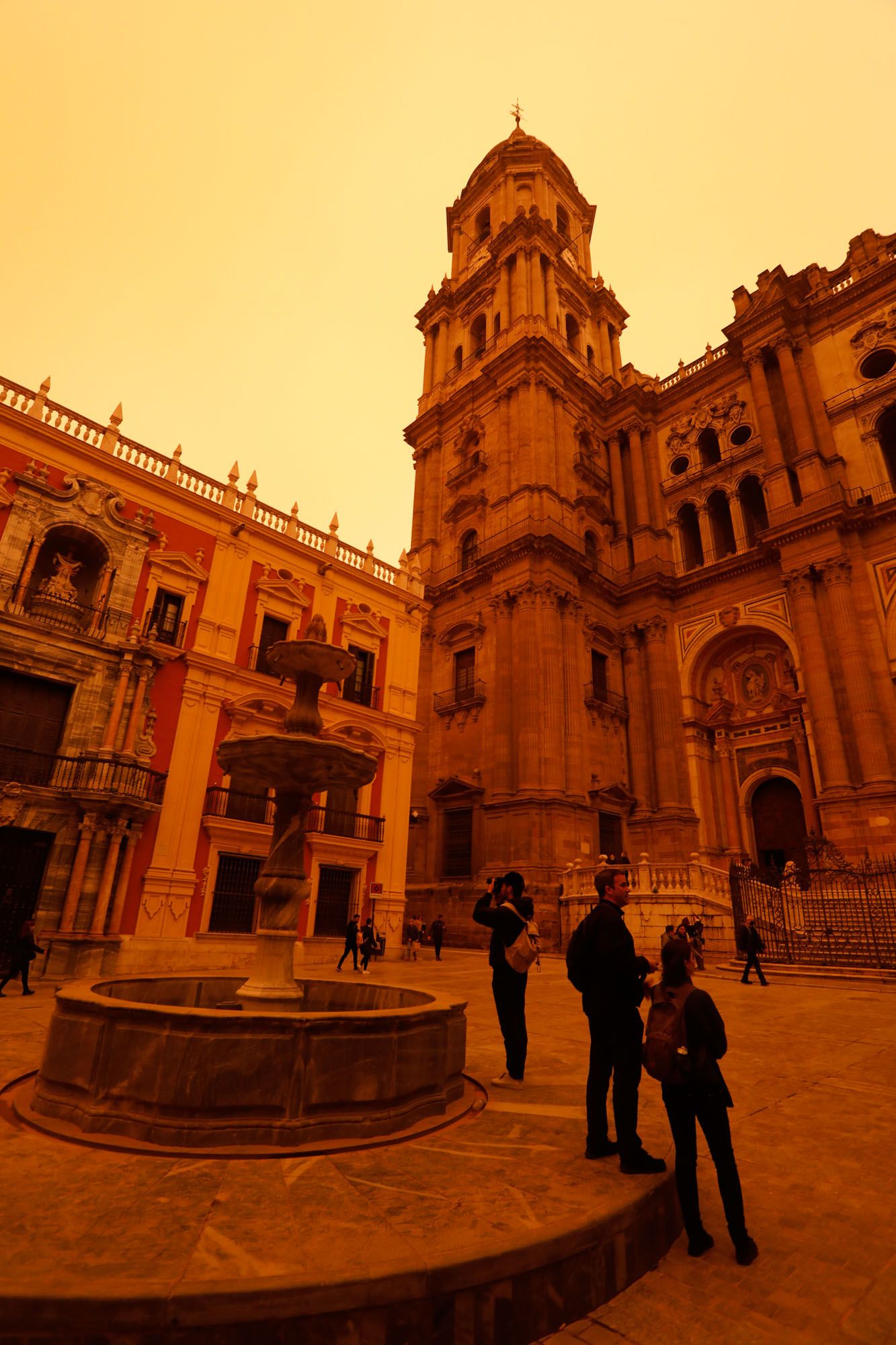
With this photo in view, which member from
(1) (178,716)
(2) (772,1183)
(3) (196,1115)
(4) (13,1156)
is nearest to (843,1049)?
(2) (772,1183)

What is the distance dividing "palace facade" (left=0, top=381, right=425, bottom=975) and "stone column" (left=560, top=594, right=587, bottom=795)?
7.22 m

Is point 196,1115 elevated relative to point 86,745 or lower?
lower

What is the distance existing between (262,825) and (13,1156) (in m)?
13.0

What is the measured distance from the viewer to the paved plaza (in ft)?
8.25

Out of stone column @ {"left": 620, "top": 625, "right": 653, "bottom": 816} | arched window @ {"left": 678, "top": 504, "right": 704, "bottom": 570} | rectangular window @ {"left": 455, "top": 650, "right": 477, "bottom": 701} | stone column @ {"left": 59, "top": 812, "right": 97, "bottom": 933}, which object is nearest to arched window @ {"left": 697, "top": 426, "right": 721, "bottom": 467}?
arched window @ {"left": 678, "top": 504, "right": 704, "bottom": 570}

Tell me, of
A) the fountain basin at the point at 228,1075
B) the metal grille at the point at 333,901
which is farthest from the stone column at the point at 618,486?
the fountain basin at the point at 228,1075

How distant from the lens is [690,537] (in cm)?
3012

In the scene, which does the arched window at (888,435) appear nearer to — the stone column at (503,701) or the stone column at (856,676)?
the stone column at (856,676)

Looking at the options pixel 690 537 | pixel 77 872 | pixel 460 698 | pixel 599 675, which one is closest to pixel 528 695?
pixel 460 698

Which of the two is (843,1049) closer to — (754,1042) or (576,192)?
(754,1042)

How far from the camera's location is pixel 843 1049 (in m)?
7.36

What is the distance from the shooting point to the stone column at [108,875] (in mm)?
13438

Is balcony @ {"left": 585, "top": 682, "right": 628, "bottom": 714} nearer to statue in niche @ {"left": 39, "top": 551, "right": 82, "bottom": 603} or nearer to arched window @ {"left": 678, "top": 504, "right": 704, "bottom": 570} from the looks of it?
arched window @ {"left": 678, "top": 504, "right": 704, "bottom": 570}

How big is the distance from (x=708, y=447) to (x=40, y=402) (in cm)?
2632
